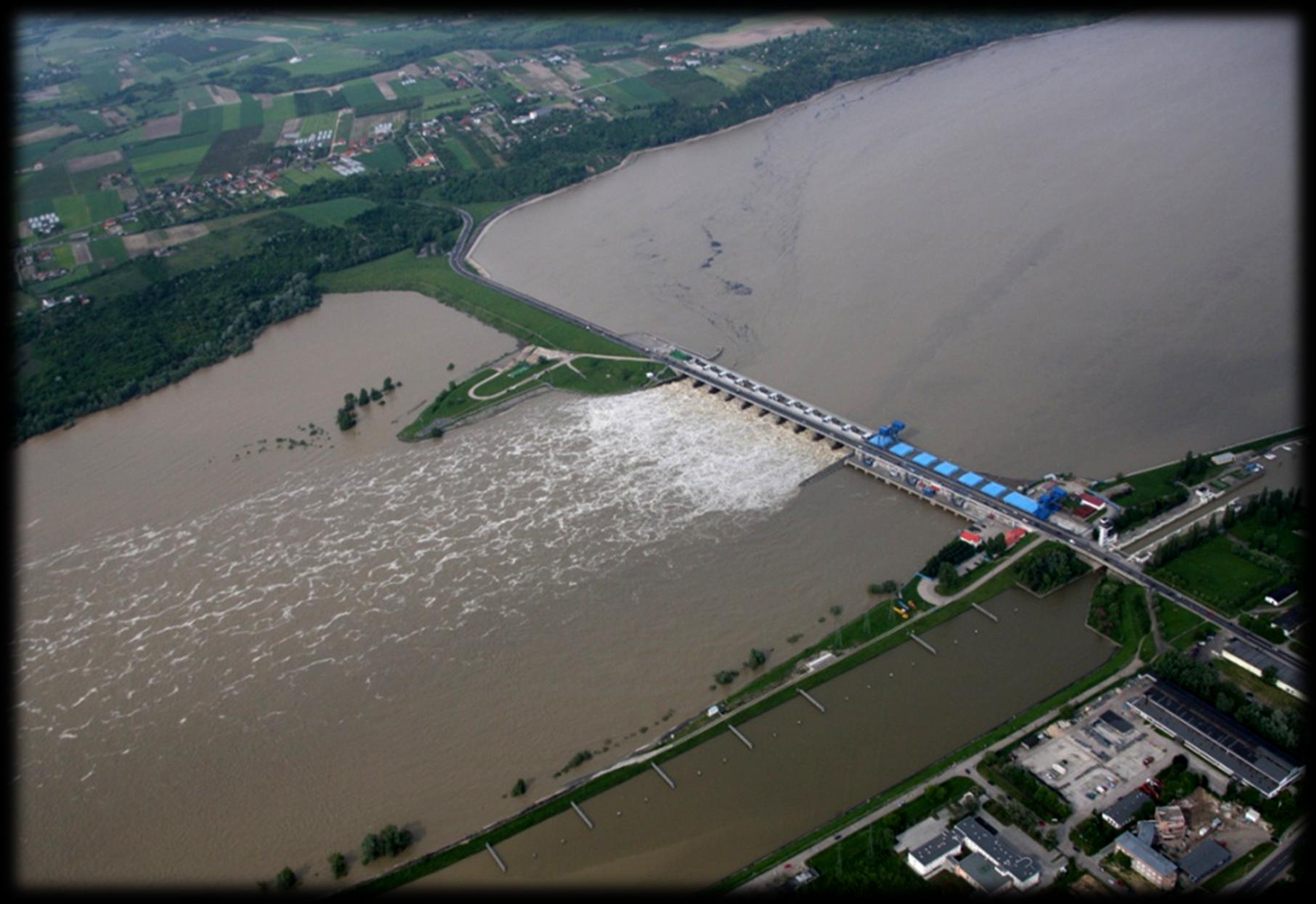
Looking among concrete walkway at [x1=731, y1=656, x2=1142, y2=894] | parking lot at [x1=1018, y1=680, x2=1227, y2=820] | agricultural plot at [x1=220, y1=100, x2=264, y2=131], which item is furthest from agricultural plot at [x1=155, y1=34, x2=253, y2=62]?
parking lot at [x1=1018, y1=680, x2=1227, y2=820]

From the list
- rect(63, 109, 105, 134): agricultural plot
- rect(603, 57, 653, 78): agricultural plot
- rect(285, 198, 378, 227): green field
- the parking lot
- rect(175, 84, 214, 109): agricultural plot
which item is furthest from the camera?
rect(175, 84, 214, 109): agricultural plot

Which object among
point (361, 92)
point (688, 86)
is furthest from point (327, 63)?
point (688, 86)

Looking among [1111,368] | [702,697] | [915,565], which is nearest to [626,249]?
[1111,368]

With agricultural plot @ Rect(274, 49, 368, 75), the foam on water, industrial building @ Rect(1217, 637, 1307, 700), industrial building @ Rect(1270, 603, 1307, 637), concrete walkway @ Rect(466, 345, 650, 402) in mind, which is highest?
agricultural plot @ Rect(274, 49, 368, 75)

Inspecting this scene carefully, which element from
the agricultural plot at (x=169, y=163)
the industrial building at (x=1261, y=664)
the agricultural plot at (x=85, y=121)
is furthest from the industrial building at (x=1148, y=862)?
the agricultural plot at (x=85, y=121)

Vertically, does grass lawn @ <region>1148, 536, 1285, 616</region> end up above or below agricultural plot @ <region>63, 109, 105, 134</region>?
below

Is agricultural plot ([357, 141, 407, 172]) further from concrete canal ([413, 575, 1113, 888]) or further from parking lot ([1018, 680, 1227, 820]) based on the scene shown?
parking lot ([1018, 680, 1227, 820])

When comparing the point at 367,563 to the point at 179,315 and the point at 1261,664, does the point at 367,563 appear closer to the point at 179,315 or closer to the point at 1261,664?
the point at 1261,664
